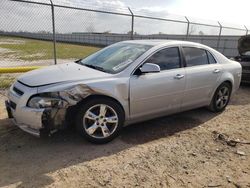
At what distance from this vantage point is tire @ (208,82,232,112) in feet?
17.3

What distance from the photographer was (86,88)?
347 centimetres

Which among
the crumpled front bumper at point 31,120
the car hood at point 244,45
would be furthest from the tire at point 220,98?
the car hood at point 244,45

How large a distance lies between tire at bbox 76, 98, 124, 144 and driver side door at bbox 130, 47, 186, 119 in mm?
322

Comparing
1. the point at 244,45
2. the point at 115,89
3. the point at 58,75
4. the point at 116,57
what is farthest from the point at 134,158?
the point at 244,45

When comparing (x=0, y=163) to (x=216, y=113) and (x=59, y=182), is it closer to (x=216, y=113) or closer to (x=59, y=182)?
(x=59, y=182)

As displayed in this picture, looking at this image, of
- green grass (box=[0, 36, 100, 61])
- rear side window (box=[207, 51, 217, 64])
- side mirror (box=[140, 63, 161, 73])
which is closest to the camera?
side mirror (box=[140, 63, 161, 73])

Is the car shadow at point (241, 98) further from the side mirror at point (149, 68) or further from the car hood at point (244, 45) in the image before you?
the side mirror at point (149, 68)

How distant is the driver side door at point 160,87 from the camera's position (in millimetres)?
3896

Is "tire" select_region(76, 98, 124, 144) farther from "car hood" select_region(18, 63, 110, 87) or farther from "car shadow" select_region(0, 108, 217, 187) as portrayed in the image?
"car hood" select_region(18, 63, 110, 87)

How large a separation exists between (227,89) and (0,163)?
15.4 ft

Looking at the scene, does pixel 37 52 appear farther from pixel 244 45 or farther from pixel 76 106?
pixel 76 106

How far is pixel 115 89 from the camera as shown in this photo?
12.0 feet

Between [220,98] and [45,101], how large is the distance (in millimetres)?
3857

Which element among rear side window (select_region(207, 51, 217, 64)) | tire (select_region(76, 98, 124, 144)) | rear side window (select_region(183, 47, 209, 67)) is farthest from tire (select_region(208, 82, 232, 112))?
tire (select_region(76, 98, 124, 144))
